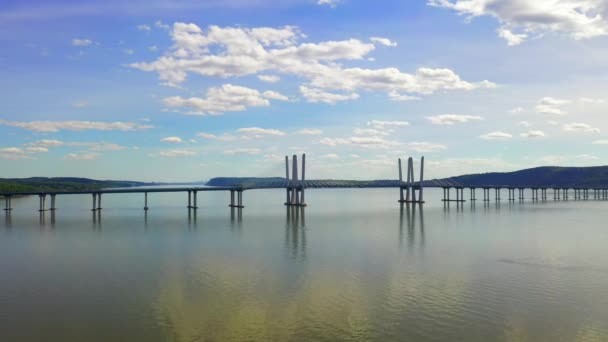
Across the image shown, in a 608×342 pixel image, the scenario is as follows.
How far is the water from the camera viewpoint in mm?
19078

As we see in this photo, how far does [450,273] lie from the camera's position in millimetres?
29906

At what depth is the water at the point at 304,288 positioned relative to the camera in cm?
1908

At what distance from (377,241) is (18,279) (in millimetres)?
28069

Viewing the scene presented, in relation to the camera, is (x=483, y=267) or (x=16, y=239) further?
(x=16, y=239)

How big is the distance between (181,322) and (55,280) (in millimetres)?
11938

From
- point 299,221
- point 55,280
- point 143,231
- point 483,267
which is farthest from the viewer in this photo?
point 299,221

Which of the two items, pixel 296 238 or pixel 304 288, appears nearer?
pixel 304 288

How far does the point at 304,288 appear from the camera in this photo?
1022 inches

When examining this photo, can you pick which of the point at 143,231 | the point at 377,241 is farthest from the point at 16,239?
the point at 377,241

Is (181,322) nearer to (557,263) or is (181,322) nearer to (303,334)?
(303,334)

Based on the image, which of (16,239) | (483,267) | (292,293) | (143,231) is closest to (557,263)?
(483,267)

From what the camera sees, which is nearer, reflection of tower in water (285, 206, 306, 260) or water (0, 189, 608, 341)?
water (0, 189, 608, 341)

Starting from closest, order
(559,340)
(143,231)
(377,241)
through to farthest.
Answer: (559,340) → (377,241) → (143,231)

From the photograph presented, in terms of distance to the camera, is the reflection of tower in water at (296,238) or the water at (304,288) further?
the reflection of tower in water at (296,238)
